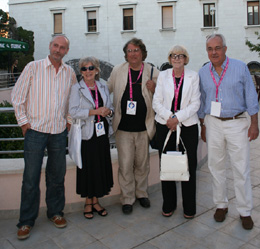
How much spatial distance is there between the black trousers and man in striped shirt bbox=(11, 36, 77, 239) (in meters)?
1.13

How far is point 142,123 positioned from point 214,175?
105 cm

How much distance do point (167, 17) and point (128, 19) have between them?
3.37m

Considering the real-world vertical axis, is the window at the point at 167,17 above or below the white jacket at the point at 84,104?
above

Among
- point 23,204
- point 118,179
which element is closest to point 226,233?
point 118,179

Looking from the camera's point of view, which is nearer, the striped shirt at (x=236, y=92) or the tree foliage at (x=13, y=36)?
the striped shirt at (x=236, y=92)

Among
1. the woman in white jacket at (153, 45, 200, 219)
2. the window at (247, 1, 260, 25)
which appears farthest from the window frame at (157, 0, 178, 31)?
the woman in white jacket at (153, 45, 200, 219)

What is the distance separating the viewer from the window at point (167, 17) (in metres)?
26.7

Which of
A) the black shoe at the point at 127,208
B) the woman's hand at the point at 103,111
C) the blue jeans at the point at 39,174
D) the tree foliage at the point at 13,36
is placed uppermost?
the tree foliage at the point at 13,36

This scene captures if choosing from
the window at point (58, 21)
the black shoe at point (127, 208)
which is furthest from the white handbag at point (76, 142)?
the window at point (58, 21)

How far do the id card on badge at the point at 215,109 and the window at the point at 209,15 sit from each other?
79.3ft

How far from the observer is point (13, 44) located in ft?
58.8

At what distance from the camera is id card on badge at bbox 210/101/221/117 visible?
11.4ft

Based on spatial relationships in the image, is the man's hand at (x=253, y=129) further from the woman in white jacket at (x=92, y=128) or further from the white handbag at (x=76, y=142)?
the white handbag at (x=76, y=142)

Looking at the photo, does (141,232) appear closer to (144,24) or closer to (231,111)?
(231,111)
